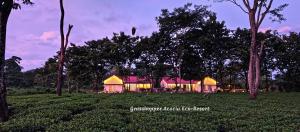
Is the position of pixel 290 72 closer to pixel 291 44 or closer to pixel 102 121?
pixel 291 44

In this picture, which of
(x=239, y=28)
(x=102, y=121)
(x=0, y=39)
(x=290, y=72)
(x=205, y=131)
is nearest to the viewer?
(x=205, y=131)

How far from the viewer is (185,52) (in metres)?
61.2

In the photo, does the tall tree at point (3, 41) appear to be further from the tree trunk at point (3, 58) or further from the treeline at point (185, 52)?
the treeline at point (185, 52)

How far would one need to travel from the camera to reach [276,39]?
6756cm

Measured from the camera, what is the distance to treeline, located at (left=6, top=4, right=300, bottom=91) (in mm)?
60969

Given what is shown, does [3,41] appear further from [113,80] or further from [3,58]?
[113,80]

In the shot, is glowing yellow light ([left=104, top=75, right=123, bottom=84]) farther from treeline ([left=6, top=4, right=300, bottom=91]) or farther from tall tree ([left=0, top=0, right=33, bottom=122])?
tall tree ([left=0, top=0, right=33, bottom=122])

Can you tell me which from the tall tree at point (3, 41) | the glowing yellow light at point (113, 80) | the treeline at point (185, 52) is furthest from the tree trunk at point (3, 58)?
the glowing yellow light at point (113, 80)

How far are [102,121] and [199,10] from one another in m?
49.1

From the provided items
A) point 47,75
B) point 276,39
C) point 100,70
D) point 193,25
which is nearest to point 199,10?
point 193,25

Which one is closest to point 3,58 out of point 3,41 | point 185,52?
point 3,41

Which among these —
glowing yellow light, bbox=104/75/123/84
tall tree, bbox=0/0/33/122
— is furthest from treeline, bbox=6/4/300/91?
tall tree, bbox=0/0/33/122

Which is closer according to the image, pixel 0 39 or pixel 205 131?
pixel 205 131

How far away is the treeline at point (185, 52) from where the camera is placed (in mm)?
60969
